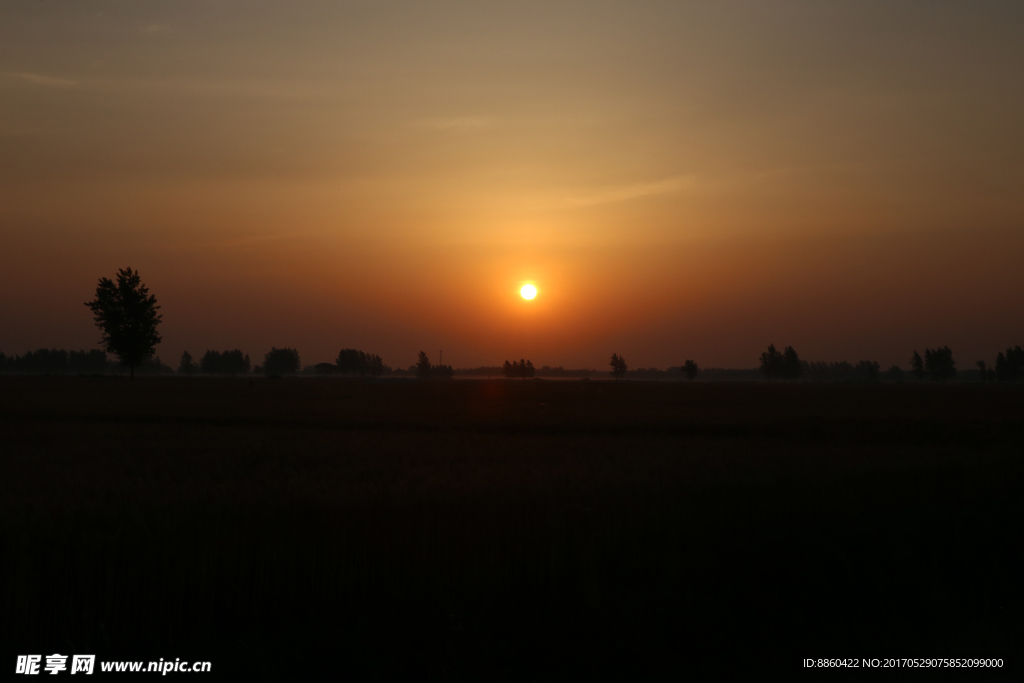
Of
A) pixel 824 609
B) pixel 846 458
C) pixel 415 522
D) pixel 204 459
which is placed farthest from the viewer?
pixel 846 458

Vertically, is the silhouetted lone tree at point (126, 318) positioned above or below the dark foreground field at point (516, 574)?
above

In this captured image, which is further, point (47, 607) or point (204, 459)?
point (204, 459)

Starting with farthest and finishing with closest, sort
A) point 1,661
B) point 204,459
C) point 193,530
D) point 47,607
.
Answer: point 204,459
point 193,530
point 47,607
point 1,661

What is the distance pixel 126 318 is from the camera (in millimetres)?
91500

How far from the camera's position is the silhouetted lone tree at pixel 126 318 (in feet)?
297

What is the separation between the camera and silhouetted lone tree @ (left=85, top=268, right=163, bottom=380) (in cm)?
9062

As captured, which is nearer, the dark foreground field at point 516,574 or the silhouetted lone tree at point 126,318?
the dark foreground field at point 516,574

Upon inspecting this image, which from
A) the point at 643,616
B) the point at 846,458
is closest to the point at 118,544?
the point at 643,616

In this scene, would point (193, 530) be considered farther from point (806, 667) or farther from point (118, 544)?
point (806, 667)

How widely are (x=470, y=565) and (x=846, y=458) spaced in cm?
1868

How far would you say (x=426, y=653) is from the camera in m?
8.02

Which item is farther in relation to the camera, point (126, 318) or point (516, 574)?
point (126, 318)

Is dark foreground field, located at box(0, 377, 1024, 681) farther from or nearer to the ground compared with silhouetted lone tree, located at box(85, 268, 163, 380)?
nearer to the ground

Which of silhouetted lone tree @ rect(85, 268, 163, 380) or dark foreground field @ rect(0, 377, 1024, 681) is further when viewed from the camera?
silhouetted lone tree @ rect(85, 268, 163, 380)
